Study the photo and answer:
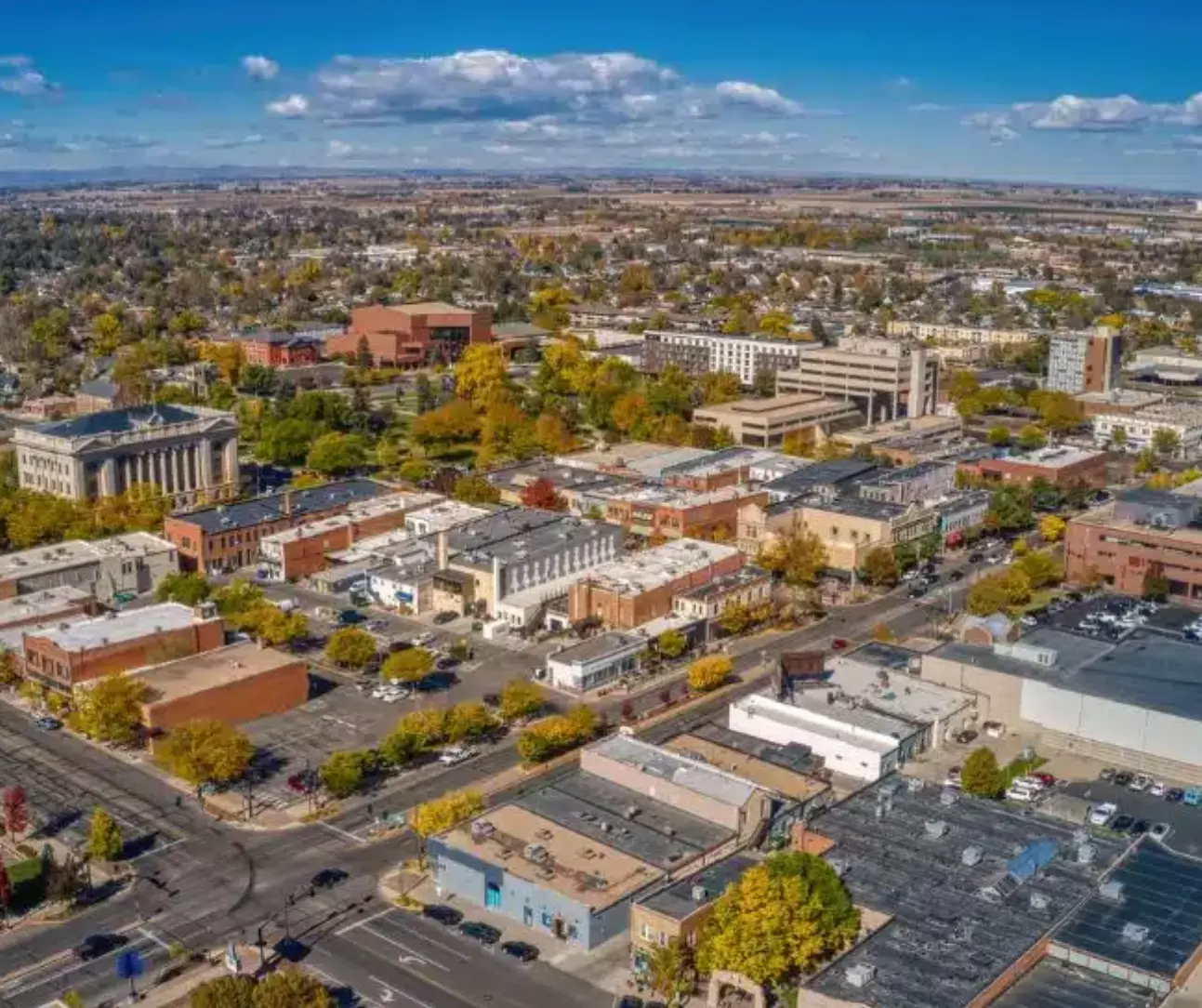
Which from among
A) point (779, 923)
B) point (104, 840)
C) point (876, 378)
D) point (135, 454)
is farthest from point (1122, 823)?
point (876, 378)

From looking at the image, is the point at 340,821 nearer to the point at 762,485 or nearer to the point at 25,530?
the point at 25,530

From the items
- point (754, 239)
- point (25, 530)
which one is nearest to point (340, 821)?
point (25, 530)

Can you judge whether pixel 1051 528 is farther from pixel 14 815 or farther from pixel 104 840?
pixel 14 815

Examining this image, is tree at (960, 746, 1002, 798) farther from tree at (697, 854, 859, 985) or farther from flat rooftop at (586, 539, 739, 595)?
flat rooftop at (586, 539, 739, 595)

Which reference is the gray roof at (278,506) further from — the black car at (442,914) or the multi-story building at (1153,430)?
the multi-story building at (1153,430)

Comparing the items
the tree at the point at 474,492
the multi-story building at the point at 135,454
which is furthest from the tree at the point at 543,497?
the multi-story building at the point at 135,454

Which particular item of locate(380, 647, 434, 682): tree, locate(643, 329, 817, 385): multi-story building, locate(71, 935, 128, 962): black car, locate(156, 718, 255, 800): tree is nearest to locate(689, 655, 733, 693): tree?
locate(380, 647, 434, 682): tree
